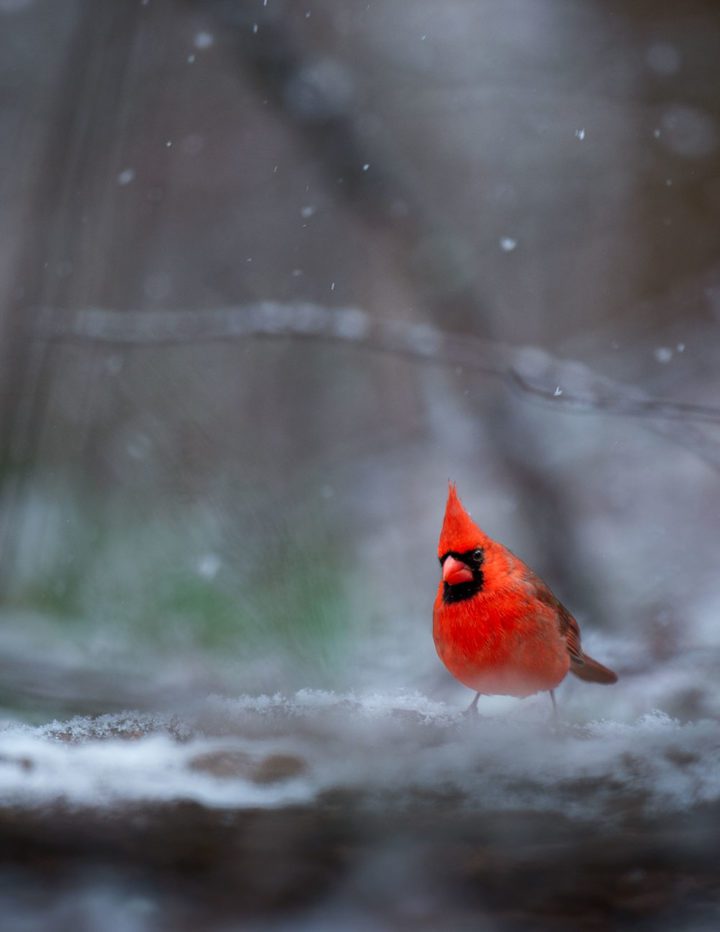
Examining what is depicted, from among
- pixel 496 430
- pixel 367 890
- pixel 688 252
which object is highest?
pixel 688 252

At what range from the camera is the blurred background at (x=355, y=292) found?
1.12 metres

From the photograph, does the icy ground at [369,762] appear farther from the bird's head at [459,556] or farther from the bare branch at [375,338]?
the bare branch at [375,338]

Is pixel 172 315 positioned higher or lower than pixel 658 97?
lower

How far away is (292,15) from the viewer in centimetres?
143

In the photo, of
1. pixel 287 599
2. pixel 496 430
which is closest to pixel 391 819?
pixel 287 599

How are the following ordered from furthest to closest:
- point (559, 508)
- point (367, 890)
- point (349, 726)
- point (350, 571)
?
1. point (559, 508)
2. point (350, 571)
3. point (349, 726)
4. point (367, 890)

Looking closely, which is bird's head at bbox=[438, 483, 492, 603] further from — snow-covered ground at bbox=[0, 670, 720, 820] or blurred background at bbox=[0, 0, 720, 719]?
blurred background at bbox=[0, 0, 720, 719]

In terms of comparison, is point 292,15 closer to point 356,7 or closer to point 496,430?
point 356,7

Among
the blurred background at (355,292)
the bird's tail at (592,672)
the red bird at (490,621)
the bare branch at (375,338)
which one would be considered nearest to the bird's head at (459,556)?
the red bird at (490,621)

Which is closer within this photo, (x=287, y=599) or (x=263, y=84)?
(x=287, y=599)

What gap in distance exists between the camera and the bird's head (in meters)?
0.46

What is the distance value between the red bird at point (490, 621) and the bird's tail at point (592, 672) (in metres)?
0.06

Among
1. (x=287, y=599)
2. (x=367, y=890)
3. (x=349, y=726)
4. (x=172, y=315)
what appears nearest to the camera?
(x=367, y=890)

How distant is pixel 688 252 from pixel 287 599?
971 mm
